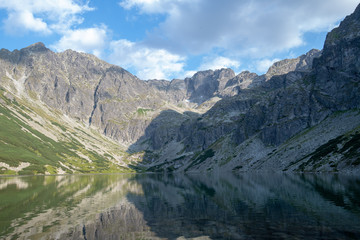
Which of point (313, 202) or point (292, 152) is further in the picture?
point (292, 152)

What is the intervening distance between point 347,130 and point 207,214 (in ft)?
560

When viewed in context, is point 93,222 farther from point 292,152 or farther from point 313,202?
point 292,152

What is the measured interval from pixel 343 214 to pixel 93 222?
36.1 metres

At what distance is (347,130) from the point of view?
173 metres

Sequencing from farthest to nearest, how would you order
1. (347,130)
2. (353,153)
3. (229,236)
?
(347,130), (353,153), (229,236)

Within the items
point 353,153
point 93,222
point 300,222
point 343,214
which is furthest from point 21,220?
point 353,153

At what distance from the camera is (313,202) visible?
47469 mm

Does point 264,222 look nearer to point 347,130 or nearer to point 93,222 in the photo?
point 93,222

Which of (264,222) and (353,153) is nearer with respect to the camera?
(264,222)

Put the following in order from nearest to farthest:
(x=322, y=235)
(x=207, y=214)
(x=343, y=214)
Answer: (x=322, y=235)
(x=343, y=214)
(x=207, y=214)

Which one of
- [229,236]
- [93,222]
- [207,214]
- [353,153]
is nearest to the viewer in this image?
[229,236]

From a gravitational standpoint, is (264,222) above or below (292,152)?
below

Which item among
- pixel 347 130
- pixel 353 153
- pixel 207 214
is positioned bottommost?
pixel 207 214

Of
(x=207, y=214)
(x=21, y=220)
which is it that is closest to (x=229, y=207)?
(x=207, y=214)
